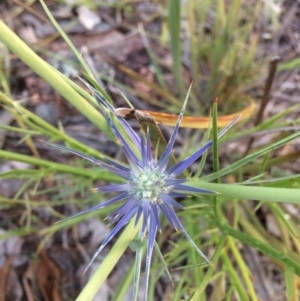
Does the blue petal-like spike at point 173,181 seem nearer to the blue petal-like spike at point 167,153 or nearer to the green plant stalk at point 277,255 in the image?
the blue petal-like spike at point 167,153

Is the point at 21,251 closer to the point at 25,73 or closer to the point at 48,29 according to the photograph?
the point at 25,73

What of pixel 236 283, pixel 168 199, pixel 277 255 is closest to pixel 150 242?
pixel 168 199

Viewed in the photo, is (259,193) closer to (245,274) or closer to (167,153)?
(167,153)

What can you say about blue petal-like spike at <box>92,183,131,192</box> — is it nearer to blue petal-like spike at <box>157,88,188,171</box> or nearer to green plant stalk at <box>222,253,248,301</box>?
blue petal-like spike at <box>157,88,188,171</box>

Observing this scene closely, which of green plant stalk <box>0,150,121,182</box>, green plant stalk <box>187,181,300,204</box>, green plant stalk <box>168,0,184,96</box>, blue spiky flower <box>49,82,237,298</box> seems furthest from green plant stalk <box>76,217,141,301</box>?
green plant stalk <box>168,0,184,96</box>

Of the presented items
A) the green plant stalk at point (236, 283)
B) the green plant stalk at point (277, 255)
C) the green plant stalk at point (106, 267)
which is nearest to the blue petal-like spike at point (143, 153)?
the green plant stalk at point (106, 267)

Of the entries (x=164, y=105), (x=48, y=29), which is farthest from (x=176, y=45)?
(x=48, y=29)

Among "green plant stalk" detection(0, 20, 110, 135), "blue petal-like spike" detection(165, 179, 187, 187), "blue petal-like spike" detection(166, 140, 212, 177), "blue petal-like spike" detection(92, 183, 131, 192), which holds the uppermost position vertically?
"green plant stalk" detection(0, 20, 110, 135)
